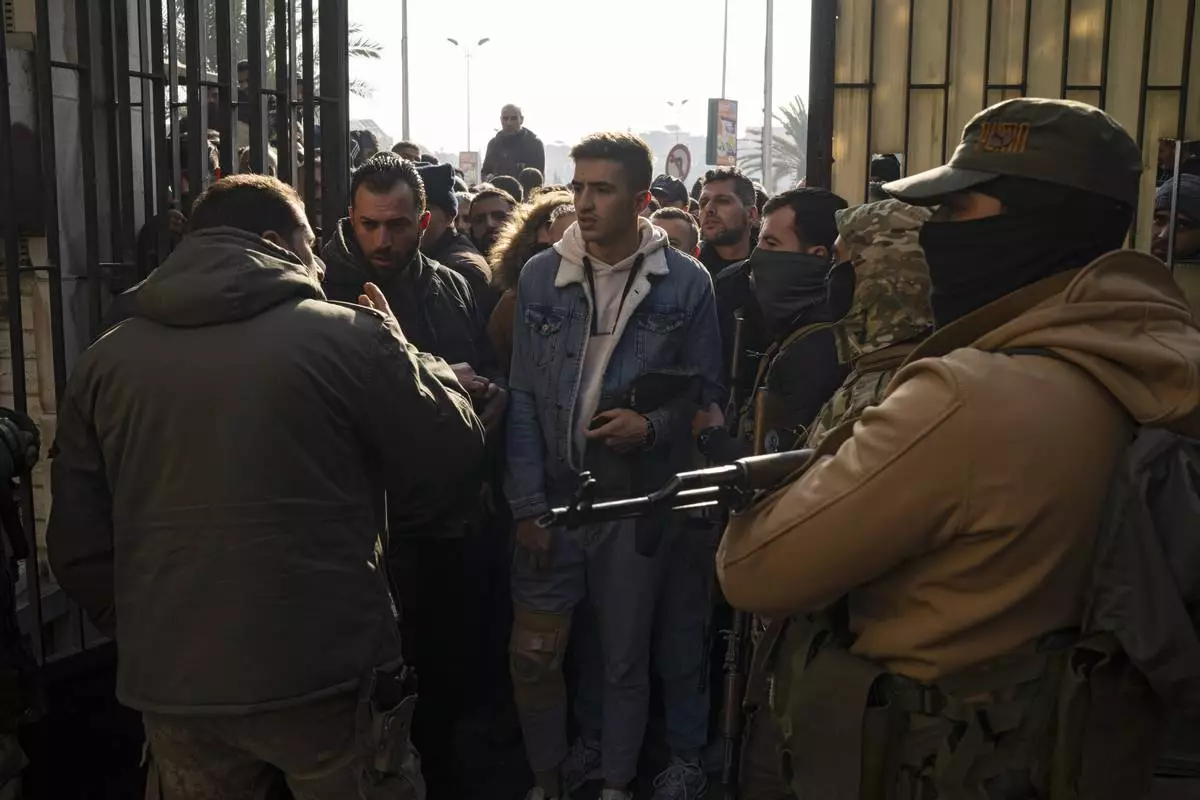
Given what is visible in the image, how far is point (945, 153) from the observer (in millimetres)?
4090

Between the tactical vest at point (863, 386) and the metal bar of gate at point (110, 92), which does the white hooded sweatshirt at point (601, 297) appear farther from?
the metal bar of gate at point (110, 92)

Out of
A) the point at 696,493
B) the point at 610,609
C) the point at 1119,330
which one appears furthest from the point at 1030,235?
the point at 610,609

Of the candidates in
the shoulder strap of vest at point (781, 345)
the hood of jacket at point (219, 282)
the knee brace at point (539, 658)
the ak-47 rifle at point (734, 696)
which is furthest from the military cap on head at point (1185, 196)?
the hood of jacket at point (219, 282)

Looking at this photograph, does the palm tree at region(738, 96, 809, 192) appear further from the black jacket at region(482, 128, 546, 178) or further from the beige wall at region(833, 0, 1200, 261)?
the beige wall at region(833, 0, 1200, 261)

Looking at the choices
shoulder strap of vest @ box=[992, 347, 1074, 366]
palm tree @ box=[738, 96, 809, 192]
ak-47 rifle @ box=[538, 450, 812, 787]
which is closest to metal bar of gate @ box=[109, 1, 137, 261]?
ak-47 rifle @ box=[538, 450, 812, 787]

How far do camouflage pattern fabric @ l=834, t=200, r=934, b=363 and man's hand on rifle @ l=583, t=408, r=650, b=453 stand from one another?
1.03 metres

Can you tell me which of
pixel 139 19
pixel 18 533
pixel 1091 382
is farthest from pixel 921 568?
pixel 139 19

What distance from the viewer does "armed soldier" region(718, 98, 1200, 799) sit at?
1588 mm

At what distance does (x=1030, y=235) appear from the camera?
5.94ft

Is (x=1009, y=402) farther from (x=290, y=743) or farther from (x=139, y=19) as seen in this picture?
(x=139, y=19)

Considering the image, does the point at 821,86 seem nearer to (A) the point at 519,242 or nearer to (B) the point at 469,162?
(A) the point at 519,242

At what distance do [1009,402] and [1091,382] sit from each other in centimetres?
13

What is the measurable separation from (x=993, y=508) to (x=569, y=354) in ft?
7.14

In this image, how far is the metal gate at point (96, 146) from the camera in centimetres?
374
